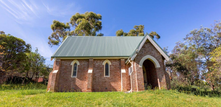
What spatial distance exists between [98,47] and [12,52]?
639 inches

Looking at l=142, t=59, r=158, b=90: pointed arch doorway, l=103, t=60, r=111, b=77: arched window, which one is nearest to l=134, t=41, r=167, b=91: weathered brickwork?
l=142, t=59, r=158, b=90: pointed arch doorway

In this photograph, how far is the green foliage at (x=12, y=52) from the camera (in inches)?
742

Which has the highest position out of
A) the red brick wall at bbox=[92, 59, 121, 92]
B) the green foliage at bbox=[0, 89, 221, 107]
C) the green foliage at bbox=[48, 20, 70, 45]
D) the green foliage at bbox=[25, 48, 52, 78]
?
the green foliage at bbox=[48, 20, 70, 45]

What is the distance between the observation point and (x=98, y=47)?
53.5 feet

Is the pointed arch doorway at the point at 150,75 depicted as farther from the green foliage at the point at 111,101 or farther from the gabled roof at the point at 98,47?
the green foliage at the point at 111,101

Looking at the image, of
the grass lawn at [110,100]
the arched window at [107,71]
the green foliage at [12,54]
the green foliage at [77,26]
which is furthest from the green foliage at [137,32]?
the grass lawn at [110,100]

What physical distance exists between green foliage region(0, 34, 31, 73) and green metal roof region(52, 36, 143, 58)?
10765 mm

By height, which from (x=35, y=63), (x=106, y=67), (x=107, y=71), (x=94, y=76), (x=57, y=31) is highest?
(x=57, y=31)

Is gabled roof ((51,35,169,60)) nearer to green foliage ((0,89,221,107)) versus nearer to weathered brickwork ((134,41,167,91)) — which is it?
weathered brickwork ((134,41,167,91))

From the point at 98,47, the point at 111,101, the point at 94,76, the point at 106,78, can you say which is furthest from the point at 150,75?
the point at 111,101

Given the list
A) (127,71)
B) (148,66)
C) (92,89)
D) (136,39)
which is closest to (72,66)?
(92,89)

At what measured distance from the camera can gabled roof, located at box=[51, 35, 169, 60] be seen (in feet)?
46.7

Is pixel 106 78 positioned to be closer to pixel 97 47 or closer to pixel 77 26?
pixel 97 47

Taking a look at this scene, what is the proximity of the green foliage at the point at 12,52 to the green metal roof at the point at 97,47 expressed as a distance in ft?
35.3
